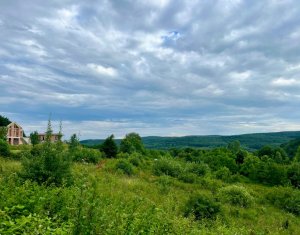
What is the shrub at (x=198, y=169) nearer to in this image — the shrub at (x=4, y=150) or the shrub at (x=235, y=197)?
the shrub at (x=235, y=197)

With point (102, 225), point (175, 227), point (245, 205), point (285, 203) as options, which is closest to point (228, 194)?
point (245, 205)

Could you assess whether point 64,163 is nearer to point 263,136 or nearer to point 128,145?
point 128,145

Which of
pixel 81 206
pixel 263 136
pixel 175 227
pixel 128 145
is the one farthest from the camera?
pixel 263 136

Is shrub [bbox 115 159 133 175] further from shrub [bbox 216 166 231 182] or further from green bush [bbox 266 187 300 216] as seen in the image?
shrub [bbox 216 166 231 182]

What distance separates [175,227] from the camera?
5699 millimetres

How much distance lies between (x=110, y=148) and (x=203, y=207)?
87.2 ft

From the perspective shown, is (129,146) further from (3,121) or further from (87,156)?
(3,121)

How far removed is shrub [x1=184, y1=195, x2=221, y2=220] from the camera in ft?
42.2

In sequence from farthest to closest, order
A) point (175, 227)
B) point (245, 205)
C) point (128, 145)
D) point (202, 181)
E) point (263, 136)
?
point (263, 136), point (128, 145), point (202, 181), point (245, 205), point (175, 227)

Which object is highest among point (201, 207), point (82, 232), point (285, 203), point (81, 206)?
point (81, 206)

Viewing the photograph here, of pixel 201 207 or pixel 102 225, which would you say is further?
pixel 201 207

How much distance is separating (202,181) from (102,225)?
22681 millimetres

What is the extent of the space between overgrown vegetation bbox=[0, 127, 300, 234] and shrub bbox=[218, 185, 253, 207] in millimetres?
12

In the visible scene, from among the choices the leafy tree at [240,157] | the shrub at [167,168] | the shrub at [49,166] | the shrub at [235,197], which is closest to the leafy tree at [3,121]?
the leafy tree at [240,157]
